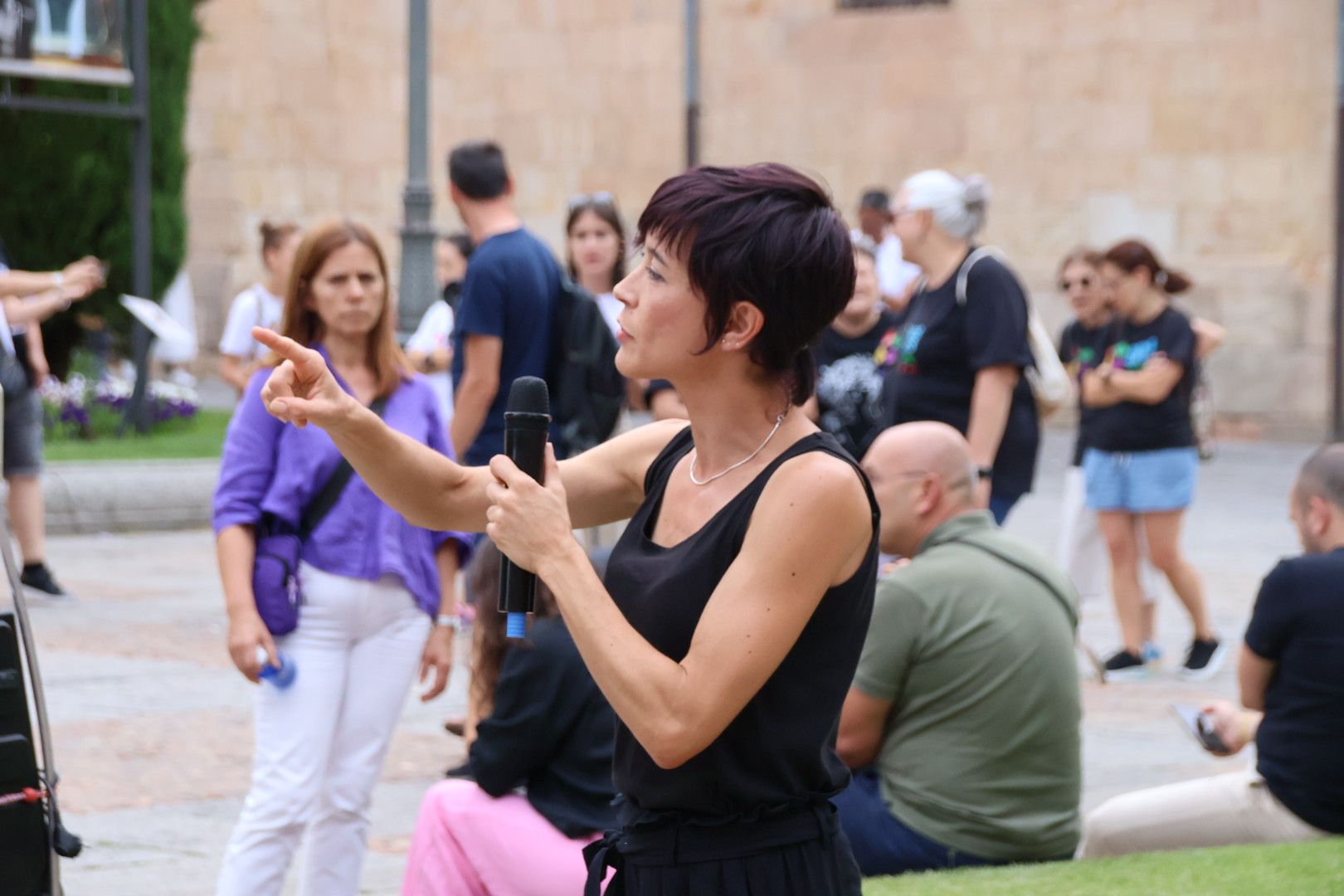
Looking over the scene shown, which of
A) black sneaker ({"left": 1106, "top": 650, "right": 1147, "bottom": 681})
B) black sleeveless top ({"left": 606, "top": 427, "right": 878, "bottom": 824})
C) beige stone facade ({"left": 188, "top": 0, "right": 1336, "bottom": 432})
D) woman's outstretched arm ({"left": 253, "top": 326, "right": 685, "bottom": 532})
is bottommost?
black sneaker ({"left": 1106, "top": 650, "right": 1147, "bottom": 681})

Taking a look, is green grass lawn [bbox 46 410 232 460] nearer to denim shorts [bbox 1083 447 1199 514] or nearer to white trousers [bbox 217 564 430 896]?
denim shorts [bbox 1083 447 1199 514]

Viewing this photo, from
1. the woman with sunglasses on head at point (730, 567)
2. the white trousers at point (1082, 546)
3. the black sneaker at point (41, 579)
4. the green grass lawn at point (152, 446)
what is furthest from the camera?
the green grass lawn at point (152, 446)

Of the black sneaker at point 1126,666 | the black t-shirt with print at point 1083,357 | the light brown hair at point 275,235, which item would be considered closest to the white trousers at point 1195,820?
the black sneaker at point 1126,666

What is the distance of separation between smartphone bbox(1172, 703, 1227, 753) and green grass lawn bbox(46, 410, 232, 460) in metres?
9.68

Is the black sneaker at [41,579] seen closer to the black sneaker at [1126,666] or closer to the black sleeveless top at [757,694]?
the black sneaker at [1126,666]

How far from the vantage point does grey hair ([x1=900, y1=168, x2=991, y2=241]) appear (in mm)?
6602

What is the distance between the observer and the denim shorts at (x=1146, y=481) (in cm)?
866

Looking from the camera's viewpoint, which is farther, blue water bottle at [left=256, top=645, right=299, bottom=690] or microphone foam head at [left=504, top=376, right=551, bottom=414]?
blue water bottle at [left=256, top=645, right=299, bottom=690]

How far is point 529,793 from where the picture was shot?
14.5ft

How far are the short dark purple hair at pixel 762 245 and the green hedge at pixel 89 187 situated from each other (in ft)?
46.8

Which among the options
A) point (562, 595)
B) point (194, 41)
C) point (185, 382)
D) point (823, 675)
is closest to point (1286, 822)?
point (823, 675)

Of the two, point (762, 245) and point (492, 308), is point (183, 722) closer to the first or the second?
point (492, 308)

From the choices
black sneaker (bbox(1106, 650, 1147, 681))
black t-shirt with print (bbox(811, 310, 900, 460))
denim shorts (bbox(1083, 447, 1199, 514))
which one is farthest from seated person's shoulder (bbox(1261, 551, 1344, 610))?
denim shorts (bbox(1083, 447, 1199, 514))

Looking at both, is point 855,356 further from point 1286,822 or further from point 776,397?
point 776,397
